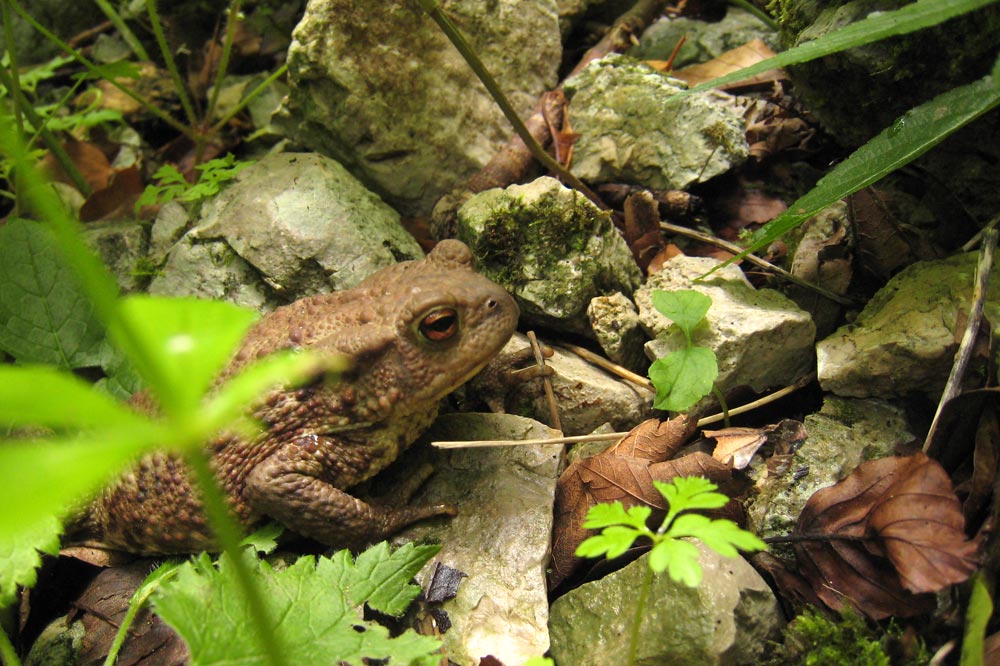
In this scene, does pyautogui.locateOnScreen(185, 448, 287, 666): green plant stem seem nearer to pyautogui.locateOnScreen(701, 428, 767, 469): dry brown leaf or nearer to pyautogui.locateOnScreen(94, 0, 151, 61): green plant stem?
pyautogui.locateOnScreen(701, 428, 767, 469): dry brown leaf

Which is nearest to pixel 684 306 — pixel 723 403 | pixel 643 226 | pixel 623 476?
pixel 723 403

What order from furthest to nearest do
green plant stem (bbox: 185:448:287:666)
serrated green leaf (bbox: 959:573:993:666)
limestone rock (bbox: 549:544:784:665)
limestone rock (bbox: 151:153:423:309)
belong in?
limestone rock (bbox: 151:153:423:309), limestone rock (bbox: 549:544:784:665), serrated green leaf (bbox: 959:573:993:666), green plant stem (bbox: 185:448:287:666)

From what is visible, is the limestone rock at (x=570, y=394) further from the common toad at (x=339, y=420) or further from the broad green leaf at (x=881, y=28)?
the broad green leaf at (x=881, y=28)

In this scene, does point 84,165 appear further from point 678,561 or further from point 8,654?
point 678,561

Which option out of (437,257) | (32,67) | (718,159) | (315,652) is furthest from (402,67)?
(32,67)

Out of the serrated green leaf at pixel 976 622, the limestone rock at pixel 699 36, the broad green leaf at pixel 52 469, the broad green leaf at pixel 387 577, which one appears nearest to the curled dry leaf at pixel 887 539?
the serrated green leaf at pixel 976 622

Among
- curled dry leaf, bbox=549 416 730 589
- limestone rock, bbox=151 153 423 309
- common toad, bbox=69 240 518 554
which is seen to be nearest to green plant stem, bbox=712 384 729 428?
curled dry leaf, bbox=549 416 730 589
